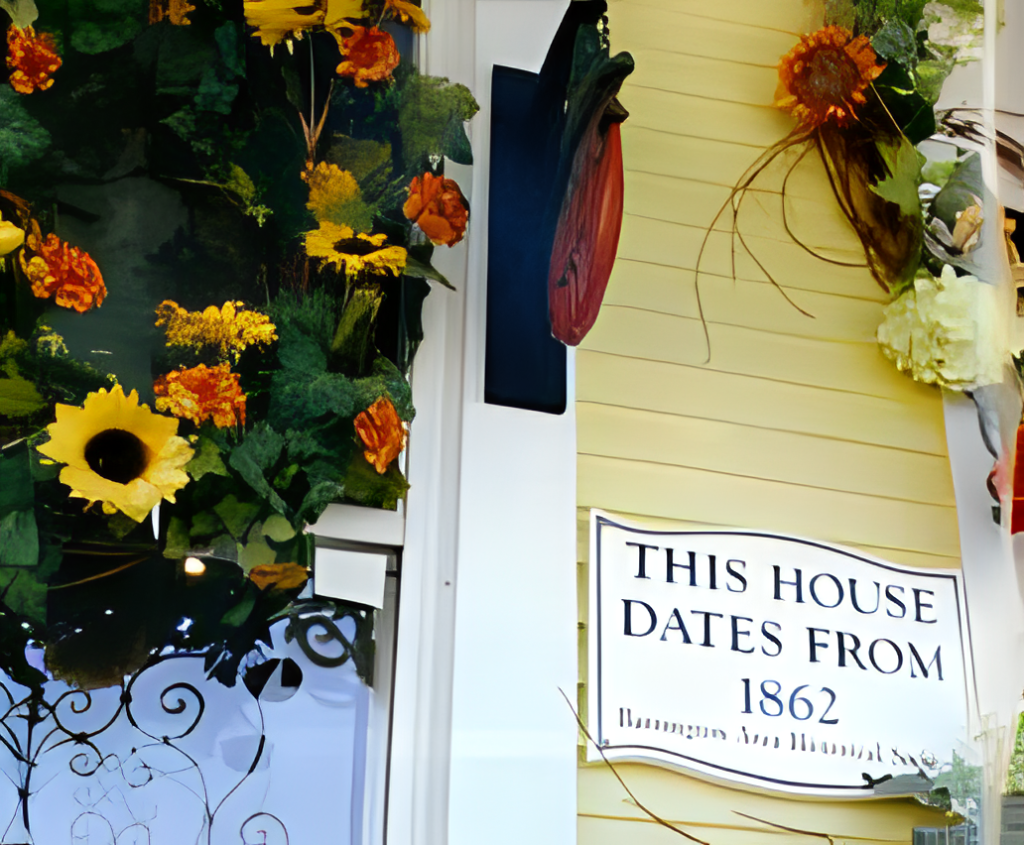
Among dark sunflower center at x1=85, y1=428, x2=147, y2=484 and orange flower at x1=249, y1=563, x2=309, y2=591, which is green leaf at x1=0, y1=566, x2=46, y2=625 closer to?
dark sunflower center at x1=85, y1=428, x2=147, y2=484

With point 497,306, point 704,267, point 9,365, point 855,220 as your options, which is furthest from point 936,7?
Result: point 9,365

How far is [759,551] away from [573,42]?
929mm

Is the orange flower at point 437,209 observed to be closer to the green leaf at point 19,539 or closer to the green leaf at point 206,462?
the green leaf at point 206,462

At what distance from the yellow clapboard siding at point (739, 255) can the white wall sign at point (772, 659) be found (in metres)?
0.49

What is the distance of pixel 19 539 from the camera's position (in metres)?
1.56

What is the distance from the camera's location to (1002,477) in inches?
79.3

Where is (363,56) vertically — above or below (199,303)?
above

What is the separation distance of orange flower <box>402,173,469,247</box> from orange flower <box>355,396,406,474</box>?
0.30 metres

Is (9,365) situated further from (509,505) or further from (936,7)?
(936,7)

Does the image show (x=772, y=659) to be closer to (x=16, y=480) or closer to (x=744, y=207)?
(x=744, y=207)

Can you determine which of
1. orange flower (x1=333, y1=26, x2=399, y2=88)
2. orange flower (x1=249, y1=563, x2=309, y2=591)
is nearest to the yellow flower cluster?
orange flower (x1=249, y1=563, x2=309, y2=591)

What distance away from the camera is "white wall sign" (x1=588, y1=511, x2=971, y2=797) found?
68.7 inches

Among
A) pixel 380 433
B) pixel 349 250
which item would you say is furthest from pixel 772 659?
pixel 349 250

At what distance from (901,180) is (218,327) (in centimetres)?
131
